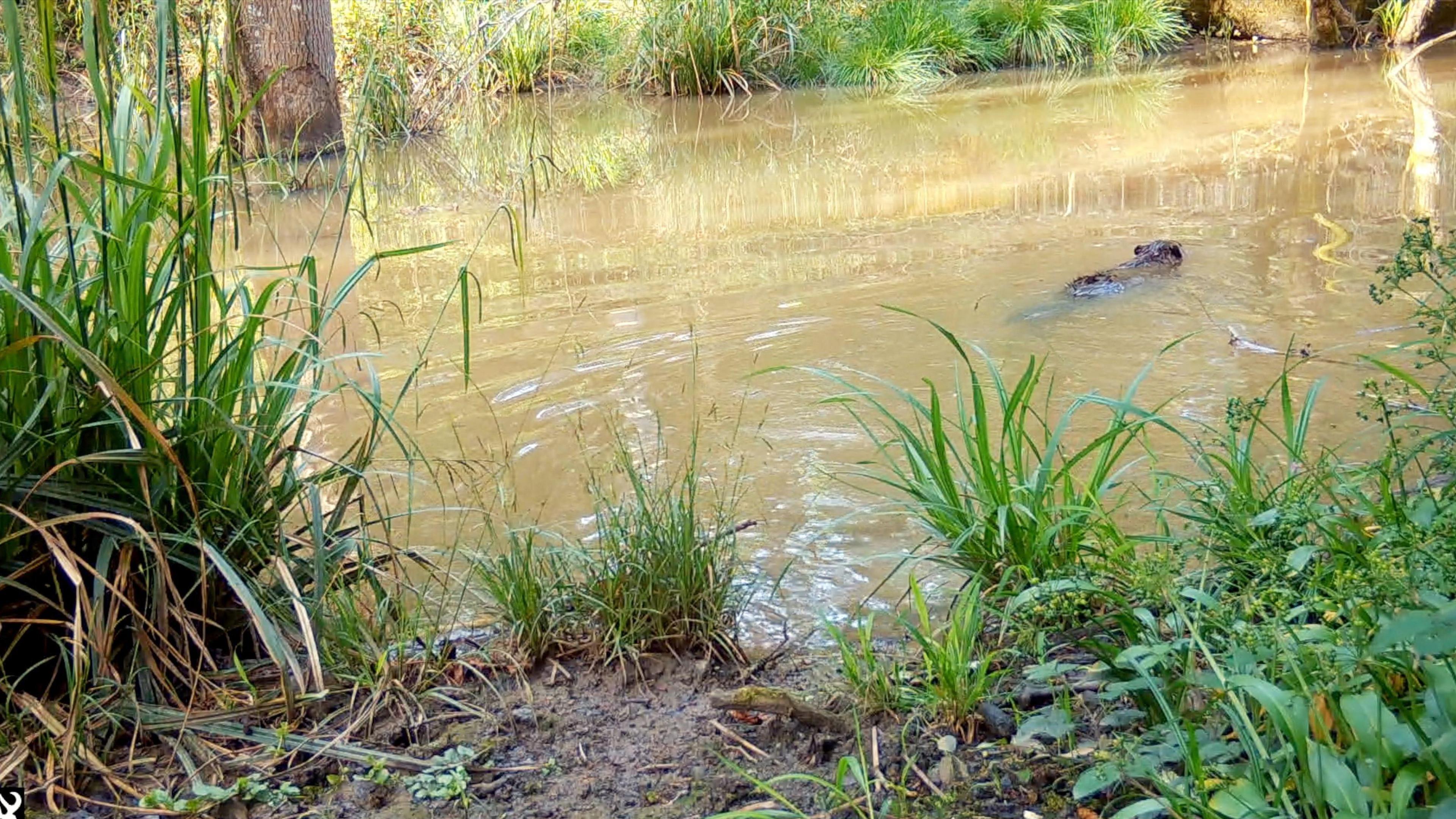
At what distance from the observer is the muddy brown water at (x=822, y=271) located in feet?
13.1

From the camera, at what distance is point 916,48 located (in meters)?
14.1

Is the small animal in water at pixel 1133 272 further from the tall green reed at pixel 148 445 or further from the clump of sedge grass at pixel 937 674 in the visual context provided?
the tall green reed at pixel 148 445

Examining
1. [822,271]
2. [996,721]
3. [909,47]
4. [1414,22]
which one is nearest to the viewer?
[996,721]

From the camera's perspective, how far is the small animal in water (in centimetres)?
555

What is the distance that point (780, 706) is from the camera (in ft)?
7.39

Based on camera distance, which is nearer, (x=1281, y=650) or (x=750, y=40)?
(x=1281, y=650)

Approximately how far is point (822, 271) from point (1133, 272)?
1457 mm

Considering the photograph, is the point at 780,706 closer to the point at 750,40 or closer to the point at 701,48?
the point at 701,48

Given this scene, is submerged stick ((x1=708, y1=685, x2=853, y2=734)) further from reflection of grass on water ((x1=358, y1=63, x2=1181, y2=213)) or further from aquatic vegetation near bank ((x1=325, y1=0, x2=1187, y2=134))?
aquatic vegetation near bank ((x1=325, y1=0, x2=1187, y2=134))

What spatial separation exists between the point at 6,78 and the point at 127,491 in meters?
1.31

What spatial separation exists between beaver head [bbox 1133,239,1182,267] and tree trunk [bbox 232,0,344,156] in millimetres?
6255

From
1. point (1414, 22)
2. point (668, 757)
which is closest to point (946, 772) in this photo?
point (668, 757)

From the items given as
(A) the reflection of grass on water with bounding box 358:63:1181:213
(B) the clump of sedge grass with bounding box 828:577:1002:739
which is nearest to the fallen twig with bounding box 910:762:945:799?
(B) the clump of sedge grass with bounding box 828:577:1002:739

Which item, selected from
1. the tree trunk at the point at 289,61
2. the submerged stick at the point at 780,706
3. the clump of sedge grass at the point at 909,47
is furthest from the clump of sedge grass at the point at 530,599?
the clump of sedge grass at the point at 909,47
